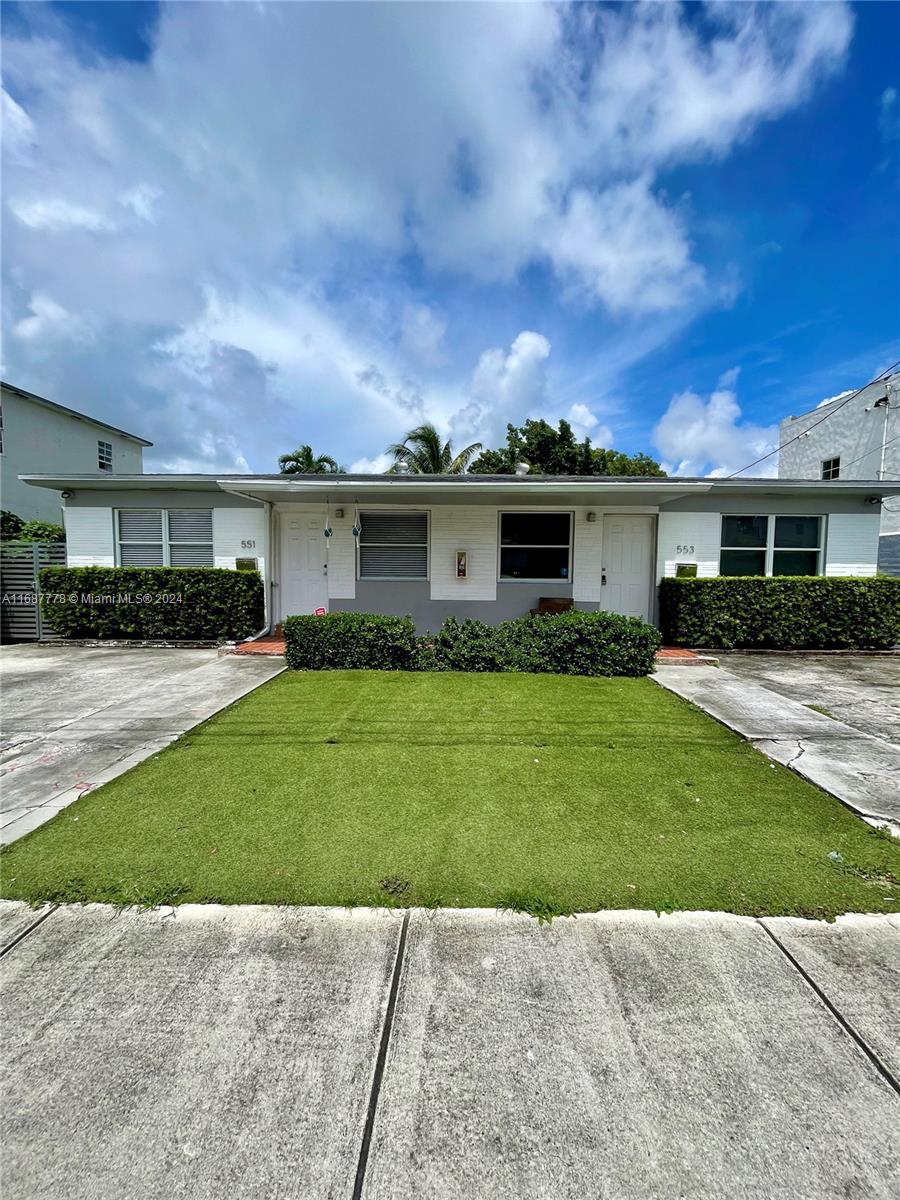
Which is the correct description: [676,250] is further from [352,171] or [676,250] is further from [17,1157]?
[17,1157]

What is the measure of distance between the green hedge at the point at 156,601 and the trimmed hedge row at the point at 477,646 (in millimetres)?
2437

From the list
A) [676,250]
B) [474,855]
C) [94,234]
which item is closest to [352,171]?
[676,250]

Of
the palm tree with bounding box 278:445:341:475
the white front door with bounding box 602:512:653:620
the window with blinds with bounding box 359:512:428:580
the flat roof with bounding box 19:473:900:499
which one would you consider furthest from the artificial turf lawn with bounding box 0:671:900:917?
the palm tree with bounding box 278:445:341:475

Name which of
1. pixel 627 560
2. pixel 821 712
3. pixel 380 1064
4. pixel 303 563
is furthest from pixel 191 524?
pixel 821 712

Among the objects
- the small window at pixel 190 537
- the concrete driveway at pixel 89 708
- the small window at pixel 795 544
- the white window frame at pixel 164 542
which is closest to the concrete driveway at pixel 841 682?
the small window at pixel 795 544

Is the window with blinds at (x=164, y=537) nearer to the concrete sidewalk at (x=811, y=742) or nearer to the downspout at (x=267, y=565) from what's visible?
the downspout at (x=267, y=565)

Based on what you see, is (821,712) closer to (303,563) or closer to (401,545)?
(401,545)

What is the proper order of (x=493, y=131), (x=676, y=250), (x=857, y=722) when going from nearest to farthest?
(x=857, y=722), (x=493, y=131), (x=676, y=250)

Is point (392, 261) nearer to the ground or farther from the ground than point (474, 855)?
farther from the ground

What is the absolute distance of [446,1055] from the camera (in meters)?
1.74

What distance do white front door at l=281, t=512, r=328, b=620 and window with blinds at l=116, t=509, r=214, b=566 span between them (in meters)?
1.49

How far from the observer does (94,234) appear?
13.6m

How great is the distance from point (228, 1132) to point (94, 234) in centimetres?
1874

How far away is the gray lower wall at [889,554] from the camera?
11648 millimetres
